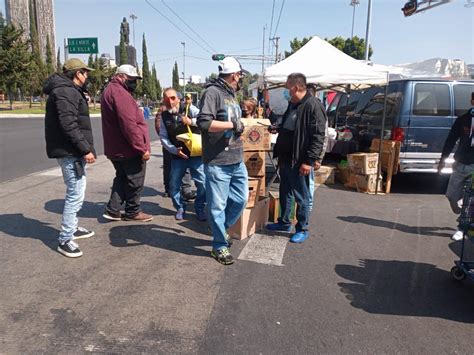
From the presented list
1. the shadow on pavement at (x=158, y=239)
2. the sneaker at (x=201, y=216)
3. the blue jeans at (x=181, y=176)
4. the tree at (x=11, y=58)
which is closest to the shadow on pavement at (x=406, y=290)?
the shadow on pavement at (x=158, y=239)

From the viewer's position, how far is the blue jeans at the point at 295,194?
→ 4.54 m

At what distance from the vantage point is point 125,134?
4508 mm

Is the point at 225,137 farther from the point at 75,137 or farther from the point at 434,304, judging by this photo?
the point at 434,304

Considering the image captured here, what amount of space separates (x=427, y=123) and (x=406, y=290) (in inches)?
172

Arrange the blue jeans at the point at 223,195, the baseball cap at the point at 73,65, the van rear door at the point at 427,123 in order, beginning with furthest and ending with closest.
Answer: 1. the van rear door at the point at 427,123
2. the baseball cap at the point at 73,65
3. the blue jeans at the point at 223,195

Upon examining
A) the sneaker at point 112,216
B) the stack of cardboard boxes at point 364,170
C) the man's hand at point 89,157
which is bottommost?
the sneaker at point 112,216

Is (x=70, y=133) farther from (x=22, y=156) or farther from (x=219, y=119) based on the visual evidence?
(x=22, y=156)

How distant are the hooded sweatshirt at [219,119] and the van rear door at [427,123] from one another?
4448 millimetres

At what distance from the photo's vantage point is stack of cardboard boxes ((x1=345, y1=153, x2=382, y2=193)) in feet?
23.6

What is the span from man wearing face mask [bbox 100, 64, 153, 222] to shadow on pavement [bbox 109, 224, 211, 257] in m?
0.43

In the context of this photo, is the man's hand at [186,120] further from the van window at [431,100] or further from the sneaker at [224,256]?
the van window at [431,100]

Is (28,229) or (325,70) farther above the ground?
(325,70)

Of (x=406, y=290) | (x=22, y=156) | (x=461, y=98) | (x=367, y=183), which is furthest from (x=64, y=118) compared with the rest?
(x=22, y=156)

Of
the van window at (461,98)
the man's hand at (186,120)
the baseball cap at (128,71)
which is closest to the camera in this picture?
the baseball cap at (128,71)
